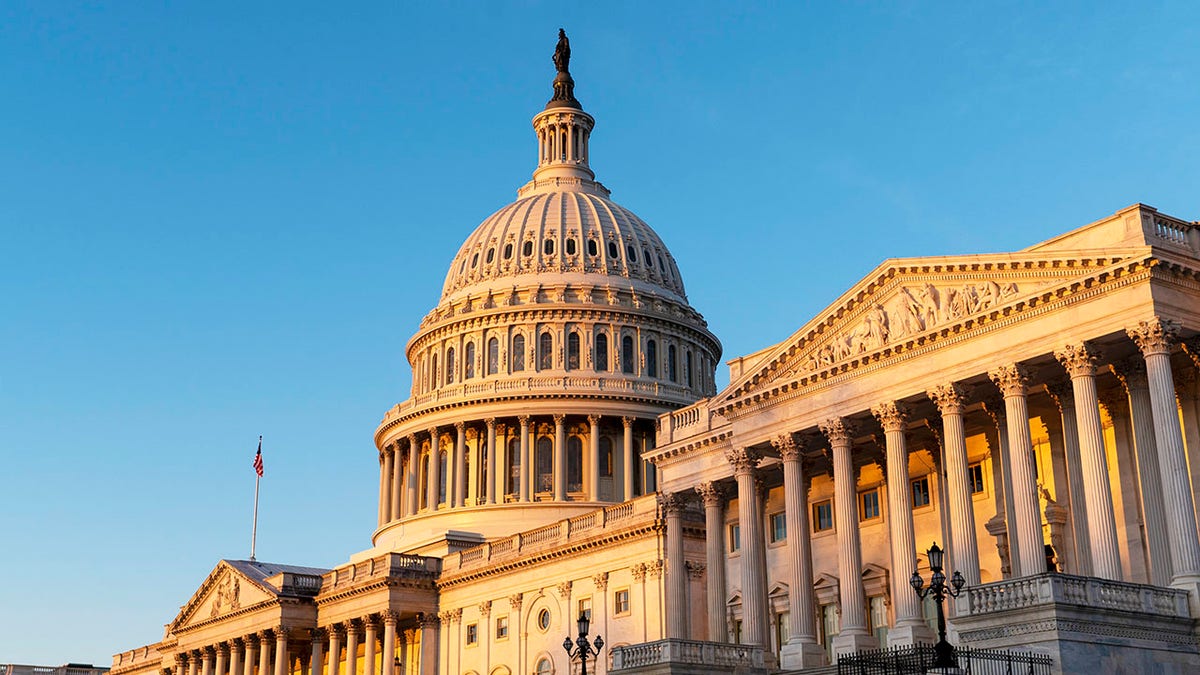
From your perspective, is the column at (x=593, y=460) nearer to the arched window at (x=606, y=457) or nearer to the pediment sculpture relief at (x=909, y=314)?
the arched window at (x=606, y=457)

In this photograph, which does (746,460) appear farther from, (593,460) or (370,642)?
(593,460)

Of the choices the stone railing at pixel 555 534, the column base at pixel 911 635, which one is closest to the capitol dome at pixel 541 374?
the stone railing at pixel 555 534

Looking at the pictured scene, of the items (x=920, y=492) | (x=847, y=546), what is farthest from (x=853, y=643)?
(x=920, y=492)

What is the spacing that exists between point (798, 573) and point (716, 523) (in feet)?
22.4

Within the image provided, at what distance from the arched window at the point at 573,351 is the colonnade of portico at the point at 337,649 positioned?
2704cm

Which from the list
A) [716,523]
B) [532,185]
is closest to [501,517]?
[532,185]

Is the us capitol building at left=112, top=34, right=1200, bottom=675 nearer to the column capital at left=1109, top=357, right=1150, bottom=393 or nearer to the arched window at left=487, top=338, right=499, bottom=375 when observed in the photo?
the column capital at left=1109, top=357, right=1150, bottom=393

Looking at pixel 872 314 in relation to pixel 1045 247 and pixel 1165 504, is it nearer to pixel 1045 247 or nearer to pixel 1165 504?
pixel 1045 247

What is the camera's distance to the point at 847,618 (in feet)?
163

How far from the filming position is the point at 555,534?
75750mm

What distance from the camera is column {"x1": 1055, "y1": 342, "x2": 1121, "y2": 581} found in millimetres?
41219

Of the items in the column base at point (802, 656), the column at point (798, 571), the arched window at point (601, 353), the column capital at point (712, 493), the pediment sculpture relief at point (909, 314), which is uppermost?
the arched window at point (601, 353)

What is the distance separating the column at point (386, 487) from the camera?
111 m

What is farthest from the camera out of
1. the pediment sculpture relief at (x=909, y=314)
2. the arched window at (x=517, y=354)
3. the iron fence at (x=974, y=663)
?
the arched window at (x=517, y=354)
